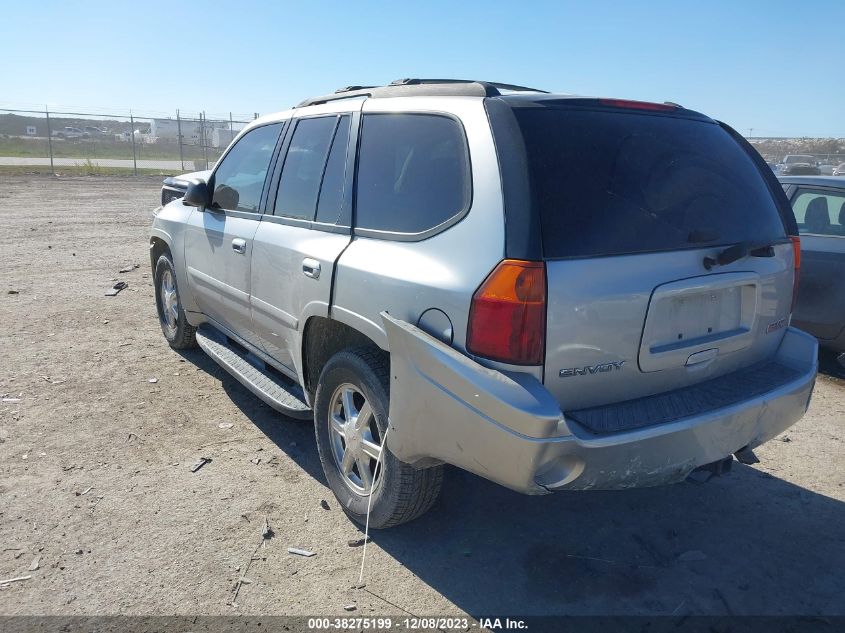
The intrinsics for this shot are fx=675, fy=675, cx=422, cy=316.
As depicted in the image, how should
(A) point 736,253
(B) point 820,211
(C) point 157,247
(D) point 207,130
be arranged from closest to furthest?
(A) point 736,253, (B) point 820,211, (C) point 157,247, (D) point 207,130

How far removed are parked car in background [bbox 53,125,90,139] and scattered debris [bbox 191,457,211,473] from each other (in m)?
39.0

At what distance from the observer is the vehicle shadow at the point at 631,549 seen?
2885 mm

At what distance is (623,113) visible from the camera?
2977 millimetres

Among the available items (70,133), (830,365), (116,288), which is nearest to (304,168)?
(830,365)

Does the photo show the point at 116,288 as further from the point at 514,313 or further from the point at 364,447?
the point at 514,313

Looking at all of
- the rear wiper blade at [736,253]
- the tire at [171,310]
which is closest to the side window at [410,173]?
the rear wiper blade at [736,253]

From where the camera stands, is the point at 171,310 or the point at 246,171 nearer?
the point at 246,171

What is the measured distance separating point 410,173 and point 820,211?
4511 millimetres

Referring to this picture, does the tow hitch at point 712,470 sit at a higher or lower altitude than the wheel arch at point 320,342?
lower

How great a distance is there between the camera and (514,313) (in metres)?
2.46

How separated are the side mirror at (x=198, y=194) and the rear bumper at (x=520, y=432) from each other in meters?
2.56

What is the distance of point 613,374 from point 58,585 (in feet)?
8.24

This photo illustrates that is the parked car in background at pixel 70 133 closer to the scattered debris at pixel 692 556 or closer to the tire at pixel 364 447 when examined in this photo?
the tire at pixel 364 447

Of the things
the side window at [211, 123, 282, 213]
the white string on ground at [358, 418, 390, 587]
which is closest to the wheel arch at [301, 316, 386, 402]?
the white string on ground at [358, 418, 390, 587]
